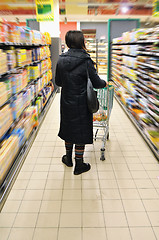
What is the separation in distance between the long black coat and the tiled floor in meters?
0.57

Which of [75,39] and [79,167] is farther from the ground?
[75,39]

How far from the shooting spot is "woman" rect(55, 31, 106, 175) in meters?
2.59

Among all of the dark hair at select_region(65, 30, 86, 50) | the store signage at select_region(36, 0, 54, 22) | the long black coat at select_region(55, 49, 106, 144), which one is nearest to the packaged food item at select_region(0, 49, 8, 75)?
the long black coat at select_region(55, 49, 106, 144)

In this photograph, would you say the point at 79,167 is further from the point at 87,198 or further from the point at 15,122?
the point at 15,122

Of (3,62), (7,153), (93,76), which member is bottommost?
(7,153)

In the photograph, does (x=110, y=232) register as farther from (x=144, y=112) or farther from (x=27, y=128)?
(x=144, y=112)

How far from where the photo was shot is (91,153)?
3.59m

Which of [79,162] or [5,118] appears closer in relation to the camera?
[5,118]

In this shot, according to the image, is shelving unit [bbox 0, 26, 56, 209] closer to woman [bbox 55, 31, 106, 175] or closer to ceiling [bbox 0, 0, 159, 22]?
woman [bbox 55, 31, 106, 175]

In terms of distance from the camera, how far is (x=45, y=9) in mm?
6191

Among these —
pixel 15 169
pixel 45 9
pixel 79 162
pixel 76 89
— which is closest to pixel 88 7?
pixel 45 9

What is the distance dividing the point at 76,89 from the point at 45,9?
4502mm

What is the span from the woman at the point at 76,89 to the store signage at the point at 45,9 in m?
4.14

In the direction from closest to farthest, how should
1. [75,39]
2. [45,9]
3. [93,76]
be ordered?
[75,39]
[93,76]
[45,9]
